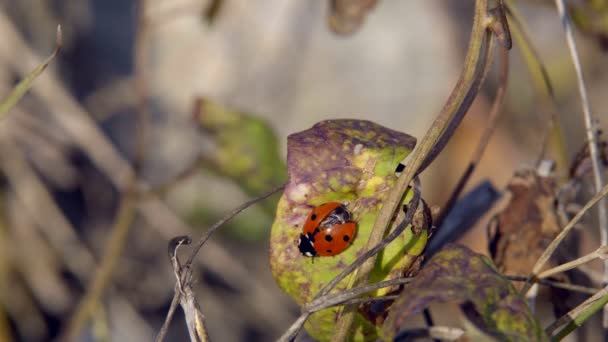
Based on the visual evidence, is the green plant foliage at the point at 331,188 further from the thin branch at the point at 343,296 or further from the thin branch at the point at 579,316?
the thin branch at the point at 579,316

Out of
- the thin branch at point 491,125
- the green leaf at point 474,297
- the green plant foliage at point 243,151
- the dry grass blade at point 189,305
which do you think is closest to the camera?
the green leaf at point 474,297

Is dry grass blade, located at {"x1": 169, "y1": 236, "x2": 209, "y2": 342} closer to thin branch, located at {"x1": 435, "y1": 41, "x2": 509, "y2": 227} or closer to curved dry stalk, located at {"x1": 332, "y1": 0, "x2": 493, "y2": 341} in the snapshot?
curved dry stalk, located at {"x1": 332, "y1": 0, "x2": 493, "y2": 341}

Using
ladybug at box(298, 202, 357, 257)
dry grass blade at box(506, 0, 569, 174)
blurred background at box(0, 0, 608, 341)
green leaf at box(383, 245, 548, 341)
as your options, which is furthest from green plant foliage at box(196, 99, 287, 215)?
green leaf at box(383, 245, 548, 341)

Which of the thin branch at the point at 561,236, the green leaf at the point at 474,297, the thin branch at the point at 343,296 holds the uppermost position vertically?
the thin branch at the point at 343,296

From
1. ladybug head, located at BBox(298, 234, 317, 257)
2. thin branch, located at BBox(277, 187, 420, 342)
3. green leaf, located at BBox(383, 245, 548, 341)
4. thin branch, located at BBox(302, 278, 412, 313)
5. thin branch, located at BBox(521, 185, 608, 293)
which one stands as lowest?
thin branch, located at BBox(521, 185, 608, 293)

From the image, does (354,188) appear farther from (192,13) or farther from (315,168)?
(192,13)

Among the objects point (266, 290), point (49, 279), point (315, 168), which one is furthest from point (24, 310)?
point (315, 168)

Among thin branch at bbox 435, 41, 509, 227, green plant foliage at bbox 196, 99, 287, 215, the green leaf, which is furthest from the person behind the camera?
green plant foliage at bbox 196, 99, 287, 215

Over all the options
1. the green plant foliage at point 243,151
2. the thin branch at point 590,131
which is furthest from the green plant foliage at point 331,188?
the green plant foliage at point 243,151
